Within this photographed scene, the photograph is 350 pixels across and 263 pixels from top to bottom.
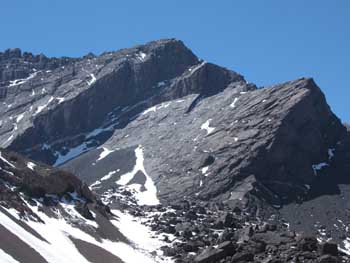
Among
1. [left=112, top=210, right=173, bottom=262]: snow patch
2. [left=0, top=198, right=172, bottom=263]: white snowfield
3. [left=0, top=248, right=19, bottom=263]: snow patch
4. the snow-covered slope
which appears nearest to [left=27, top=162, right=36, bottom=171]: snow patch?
the snow-covered slope

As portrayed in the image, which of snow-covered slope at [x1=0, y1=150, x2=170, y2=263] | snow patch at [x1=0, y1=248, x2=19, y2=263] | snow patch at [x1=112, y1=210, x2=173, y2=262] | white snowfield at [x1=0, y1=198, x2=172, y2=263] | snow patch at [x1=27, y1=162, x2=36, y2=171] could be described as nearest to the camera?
snow patch at [x1=0, y1=248, x2=19, y2=263]

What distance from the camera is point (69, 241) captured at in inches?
3920

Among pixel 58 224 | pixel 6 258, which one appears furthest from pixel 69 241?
pixel 6 258

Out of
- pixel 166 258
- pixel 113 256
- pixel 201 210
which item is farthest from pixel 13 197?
pixel 201 210

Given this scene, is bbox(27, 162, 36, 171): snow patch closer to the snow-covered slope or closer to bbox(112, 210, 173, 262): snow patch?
the snow-covered slope

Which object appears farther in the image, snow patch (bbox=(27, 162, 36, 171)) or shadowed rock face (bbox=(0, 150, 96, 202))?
snow patch (bbox=(27, 162, 36, 171))

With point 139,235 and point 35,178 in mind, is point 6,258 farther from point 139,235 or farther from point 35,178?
point 139,235

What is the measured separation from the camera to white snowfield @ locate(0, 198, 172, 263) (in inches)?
3435

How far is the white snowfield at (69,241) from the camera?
87250mm

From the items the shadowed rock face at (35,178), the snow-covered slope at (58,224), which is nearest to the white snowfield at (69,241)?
the snow-covered slope at (58,224)

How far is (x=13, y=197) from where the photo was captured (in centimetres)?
10600

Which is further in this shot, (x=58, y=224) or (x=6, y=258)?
(x=58, y=224)

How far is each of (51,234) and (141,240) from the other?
95.3 feet

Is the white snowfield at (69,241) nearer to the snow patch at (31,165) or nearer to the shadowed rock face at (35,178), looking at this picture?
the shadowed rock face at (35,178)
